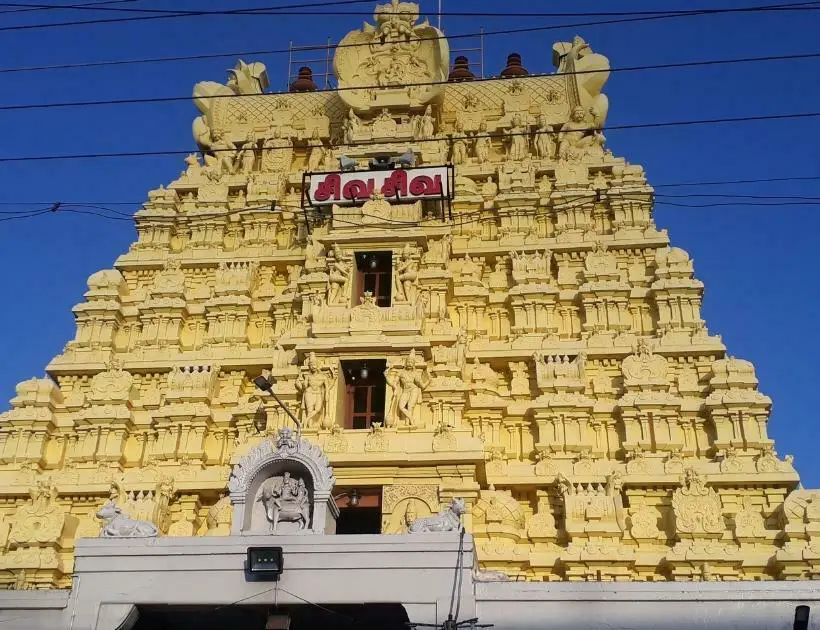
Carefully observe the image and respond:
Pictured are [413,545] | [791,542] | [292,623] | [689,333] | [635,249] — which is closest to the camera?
[413,545]

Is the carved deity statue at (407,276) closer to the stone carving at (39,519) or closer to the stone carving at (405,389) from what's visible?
the stone carving at (405,389)

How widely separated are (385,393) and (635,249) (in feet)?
31.8

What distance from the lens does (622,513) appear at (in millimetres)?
24516

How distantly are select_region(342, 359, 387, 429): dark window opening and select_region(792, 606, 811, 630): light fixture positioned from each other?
12501mm

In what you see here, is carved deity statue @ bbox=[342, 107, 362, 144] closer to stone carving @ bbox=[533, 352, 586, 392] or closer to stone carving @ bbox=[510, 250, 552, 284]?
stone carving @ bbox=[510, 250, 552, 284]

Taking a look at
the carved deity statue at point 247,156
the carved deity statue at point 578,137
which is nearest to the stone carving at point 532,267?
the carved deity statue at point 578,137

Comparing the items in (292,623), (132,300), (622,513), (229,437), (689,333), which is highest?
(132,300)

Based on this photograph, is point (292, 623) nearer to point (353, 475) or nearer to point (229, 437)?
point (353, 475)

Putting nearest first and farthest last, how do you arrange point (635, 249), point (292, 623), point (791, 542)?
point (292, 623), point (791, 542), point (635, 249)

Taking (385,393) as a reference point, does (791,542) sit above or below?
below

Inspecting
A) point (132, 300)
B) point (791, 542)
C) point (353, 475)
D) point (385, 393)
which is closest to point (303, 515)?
point (353, 475)

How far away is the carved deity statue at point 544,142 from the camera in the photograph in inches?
1323

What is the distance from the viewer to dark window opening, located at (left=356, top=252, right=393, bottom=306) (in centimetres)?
2938

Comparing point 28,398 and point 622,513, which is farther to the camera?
point 28,398
